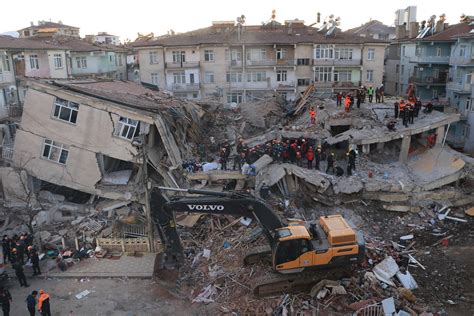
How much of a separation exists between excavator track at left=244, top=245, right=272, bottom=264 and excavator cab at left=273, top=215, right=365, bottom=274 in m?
1.34

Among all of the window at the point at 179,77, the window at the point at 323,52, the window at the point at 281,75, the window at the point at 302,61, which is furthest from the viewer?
the window at the point at 179,77

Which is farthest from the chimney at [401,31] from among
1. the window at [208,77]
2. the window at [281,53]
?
the window at [208,77]

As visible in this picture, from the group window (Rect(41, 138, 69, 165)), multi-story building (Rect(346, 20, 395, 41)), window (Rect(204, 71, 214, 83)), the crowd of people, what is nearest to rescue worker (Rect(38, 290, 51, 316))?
the crowd of people

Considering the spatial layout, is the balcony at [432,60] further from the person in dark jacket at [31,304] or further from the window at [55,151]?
the person in dark jacket at [31,304]

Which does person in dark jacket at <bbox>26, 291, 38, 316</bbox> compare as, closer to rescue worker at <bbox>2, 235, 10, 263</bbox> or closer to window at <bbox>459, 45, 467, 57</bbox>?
rescue worker at <bbox>2, 235, 10, 263</bbox>

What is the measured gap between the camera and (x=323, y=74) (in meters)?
43.3

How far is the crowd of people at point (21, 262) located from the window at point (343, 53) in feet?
113

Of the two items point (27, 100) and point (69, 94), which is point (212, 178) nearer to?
point (69, 94)

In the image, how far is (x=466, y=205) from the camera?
74.2ft

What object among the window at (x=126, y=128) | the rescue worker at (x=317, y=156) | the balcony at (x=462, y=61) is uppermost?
the balcony at (x=462, y=61)

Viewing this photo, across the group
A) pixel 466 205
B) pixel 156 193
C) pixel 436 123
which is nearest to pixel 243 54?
pixel 436 123

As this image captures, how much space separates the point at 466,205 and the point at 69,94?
2278cm

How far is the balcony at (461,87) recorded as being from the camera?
36.7 metres

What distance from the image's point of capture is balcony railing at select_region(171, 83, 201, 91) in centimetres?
4347
